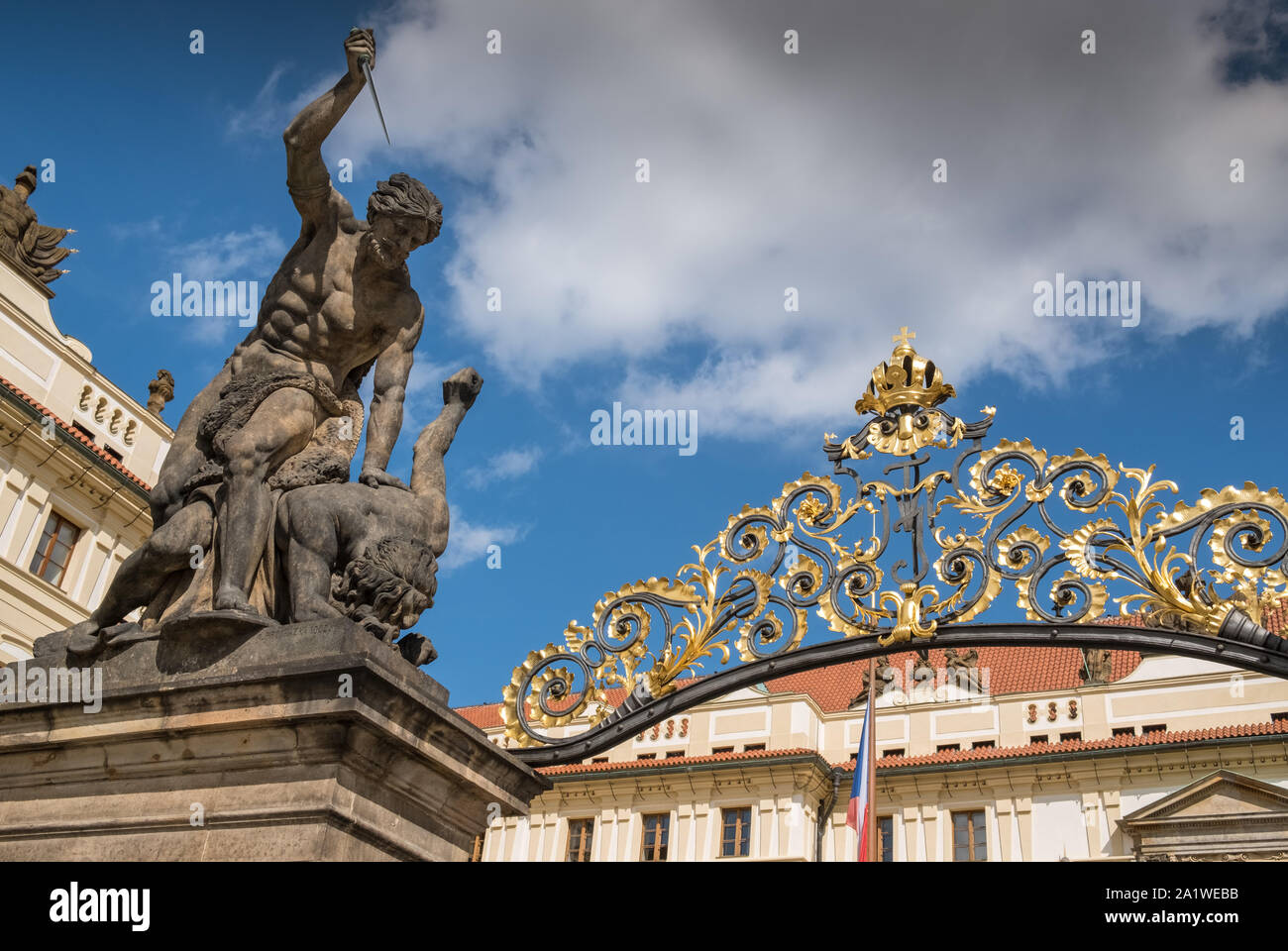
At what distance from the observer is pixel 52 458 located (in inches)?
825

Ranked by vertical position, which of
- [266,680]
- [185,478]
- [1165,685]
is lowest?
[266,680]

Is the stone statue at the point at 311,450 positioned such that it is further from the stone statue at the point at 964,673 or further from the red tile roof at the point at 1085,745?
the stone statue at the point at 964,673

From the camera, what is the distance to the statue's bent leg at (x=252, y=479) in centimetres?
452

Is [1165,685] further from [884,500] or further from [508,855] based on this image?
[884,500]

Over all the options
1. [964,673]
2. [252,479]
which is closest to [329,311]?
[252,479]

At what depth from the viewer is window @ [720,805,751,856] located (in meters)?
29.5

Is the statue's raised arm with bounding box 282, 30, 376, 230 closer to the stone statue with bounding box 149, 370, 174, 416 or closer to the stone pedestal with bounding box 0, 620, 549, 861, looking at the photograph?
the stone pedestal with bounding box 0, 620, 549, 861

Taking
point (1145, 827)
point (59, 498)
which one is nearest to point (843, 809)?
point (1145, 827)

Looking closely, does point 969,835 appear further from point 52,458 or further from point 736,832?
point 52,458

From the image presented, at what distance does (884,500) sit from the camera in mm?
7246
